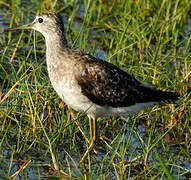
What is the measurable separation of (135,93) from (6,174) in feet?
6.34

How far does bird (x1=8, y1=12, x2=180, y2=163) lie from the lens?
235 inches

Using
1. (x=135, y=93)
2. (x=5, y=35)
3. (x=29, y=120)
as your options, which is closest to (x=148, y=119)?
(x=135, y=93)

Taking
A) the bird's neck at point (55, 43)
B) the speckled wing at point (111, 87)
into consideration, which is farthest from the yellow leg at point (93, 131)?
the bird's neck at point (55, 43)

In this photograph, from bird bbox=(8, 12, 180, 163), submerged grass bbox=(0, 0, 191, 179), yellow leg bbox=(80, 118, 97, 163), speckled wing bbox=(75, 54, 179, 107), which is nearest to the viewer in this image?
submerged grass bbox=(0, 0, 191, 179)

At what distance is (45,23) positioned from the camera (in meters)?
6.59

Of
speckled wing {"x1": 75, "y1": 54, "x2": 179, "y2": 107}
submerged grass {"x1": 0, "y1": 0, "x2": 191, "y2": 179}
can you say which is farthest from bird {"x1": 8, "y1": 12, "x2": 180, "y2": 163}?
submerged grass {"x1": 0, "y1": 0, "x2": 191, "y2": 179}

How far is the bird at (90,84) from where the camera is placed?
19.6 ft

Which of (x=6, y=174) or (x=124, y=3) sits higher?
(x=124, y=3)

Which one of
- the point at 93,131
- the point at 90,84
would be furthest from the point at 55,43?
the point at 93,131

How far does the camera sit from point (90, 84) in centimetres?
614

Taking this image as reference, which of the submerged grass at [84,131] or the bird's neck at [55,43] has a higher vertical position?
the bird's neck at [55,43]

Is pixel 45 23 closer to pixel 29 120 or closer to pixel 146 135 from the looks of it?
A: pixel 29 120

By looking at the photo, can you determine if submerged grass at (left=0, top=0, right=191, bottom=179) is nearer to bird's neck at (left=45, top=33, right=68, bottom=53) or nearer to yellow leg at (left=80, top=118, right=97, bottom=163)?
yellow leg at (left=80, top=118, right=97, bottom=163)

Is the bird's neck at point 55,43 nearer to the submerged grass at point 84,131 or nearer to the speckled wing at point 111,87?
the submerged grass at point 84,131
